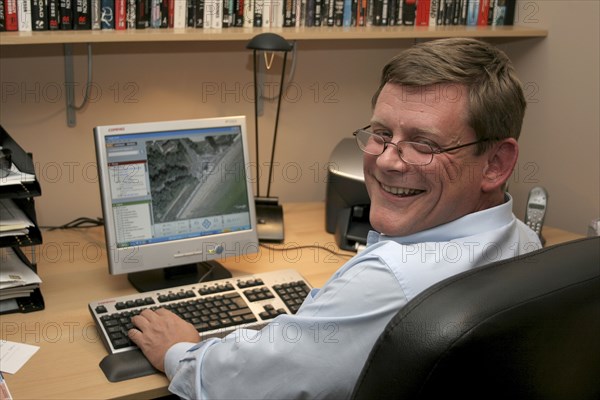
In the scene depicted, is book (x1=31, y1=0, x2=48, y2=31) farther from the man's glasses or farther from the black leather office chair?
the black leather office chair

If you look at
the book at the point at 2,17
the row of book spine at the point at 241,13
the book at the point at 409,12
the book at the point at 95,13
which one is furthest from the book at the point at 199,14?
the book at the point at 409,12

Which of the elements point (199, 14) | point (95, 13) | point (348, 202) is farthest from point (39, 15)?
point (348, 202)

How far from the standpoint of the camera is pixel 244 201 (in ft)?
6.22

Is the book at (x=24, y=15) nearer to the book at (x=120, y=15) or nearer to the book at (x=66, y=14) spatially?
the book at (x=66, y=14)

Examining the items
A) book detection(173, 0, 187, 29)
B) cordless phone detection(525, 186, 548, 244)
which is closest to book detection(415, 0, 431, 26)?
cordless phone detection(525, 186, 548, 244)

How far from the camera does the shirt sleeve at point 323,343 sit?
112 centimetres

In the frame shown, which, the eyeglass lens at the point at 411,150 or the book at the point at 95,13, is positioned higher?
the book at the point at 95,13

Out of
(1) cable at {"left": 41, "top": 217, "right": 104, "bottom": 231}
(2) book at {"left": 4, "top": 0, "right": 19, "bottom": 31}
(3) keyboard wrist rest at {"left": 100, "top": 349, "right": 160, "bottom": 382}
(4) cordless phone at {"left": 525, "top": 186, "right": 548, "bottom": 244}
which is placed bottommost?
(3) keyboard wrist rest at {"left": 100, "top": 349, "right": 160, "bottom": 382}

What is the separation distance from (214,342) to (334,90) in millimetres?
1252

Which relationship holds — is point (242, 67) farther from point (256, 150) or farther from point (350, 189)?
point (350, 189)

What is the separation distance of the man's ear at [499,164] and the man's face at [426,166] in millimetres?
14

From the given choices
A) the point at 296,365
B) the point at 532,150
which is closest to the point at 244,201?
the point at 296,365

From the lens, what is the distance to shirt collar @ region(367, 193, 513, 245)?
4.00ft

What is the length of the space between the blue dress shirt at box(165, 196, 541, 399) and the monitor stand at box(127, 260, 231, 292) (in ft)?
1.85
